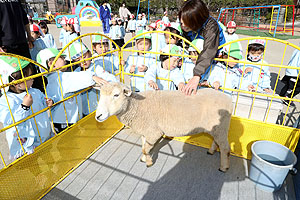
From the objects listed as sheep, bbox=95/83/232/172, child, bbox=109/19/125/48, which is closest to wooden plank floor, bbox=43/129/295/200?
sheep, bbox=95/83/232/172

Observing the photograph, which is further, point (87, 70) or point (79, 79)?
point (87, 70)

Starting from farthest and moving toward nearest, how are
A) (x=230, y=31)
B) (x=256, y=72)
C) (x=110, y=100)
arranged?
1. (x=230, y=31)
2. (x=256, y=72)
3. (x=110, y=100)

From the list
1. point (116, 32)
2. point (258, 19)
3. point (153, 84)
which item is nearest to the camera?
point (153, 84)

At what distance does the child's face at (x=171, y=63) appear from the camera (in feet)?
10.5

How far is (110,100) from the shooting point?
220 cm

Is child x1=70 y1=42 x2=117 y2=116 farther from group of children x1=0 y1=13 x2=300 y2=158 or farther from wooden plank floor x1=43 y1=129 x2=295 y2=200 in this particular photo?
wooden plank floor x1=43 y1=129 x2=295 y2=200

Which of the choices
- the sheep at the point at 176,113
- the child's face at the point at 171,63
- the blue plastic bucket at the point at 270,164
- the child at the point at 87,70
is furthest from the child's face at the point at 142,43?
the blue plastic bucket at the point at 270,164

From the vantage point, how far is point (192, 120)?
2.52 meters

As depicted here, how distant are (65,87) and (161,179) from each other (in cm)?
176

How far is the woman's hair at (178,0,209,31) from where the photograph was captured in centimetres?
253

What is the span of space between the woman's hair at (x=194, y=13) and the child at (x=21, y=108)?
200cm

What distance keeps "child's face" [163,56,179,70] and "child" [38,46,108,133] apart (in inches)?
48.5

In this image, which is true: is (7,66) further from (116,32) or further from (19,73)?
(116,32)

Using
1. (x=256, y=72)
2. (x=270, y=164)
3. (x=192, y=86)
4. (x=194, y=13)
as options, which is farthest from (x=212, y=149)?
(x=194, y=13)
